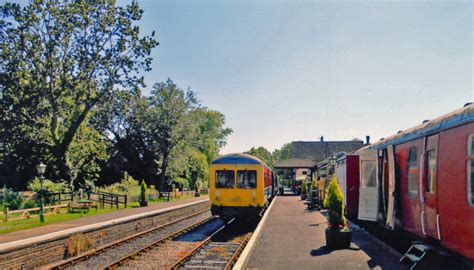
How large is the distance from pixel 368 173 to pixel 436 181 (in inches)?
234

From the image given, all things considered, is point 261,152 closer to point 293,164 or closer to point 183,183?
point 183,183

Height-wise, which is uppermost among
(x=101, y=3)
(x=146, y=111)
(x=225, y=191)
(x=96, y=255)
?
(x=101, y=3)

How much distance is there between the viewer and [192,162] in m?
63.4

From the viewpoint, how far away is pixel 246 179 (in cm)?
1883

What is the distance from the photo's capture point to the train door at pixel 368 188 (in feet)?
41.4

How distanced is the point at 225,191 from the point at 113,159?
34.5m

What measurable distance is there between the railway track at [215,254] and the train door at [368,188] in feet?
12.7

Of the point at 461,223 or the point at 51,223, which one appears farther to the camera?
the point at 51,223

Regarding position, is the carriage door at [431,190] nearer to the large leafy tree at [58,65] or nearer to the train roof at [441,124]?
the train roof at [441,124]

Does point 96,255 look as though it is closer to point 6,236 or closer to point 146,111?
point 6,236

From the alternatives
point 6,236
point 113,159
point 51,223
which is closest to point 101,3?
point 51,223

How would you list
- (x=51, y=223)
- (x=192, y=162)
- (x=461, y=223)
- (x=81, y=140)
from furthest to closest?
(x=192, y=162) < (x=81, y=140) < (x=51, y=223) < (x=461, y=223)

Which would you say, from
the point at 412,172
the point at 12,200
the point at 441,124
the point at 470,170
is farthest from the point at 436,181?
the point at 12,200

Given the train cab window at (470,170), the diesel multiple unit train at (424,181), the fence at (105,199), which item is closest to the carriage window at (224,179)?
the diesel multiple unit train at (424,181)
